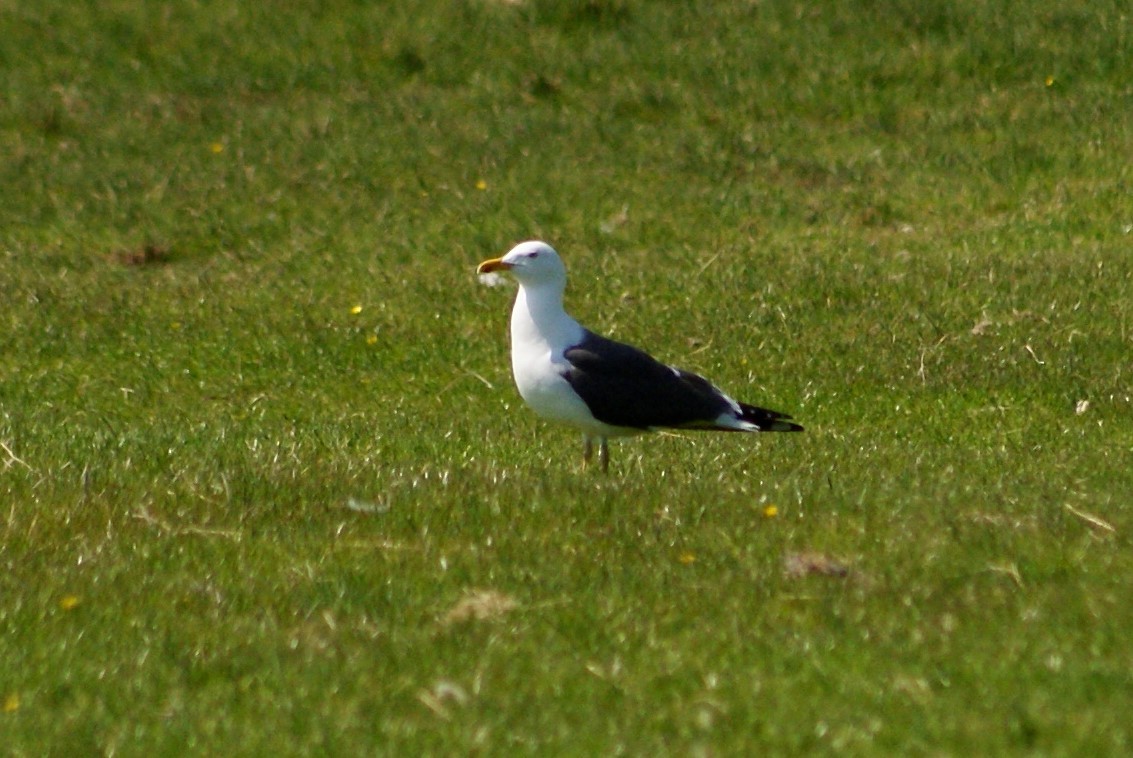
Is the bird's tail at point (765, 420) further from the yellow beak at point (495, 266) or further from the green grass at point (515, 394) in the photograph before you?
the yellow beak at point (495, 266)

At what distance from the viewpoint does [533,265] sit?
8.88 metres

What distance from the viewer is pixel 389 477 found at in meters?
7.96

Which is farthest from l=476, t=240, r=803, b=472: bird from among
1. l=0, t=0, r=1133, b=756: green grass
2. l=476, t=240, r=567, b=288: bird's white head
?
l=0, t=0, r=1133, b=756: green grass

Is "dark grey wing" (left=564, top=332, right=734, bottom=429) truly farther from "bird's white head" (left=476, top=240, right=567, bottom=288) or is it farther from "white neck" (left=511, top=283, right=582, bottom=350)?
"bird's white head" (left=476, top=240, right=567, bottom=288)

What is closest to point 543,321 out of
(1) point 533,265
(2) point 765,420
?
(1) point 533,265

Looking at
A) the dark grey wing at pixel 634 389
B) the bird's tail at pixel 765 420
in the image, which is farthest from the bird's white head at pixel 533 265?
the bird's tail at pixel 765 420

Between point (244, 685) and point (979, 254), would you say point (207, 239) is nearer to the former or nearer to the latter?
point (979, 254)

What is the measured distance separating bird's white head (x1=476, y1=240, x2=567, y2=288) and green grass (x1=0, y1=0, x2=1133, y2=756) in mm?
894

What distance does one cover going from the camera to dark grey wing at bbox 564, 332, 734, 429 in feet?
28.2

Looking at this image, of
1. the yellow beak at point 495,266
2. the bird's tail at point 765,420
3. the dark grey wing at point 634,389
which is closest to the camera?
the dark grey wing at point 634,389

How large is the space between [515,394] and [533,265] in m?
2.77

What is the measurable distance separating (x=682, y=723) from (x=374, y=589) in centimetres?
158

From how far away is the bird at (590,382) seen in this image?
8617 millimetres

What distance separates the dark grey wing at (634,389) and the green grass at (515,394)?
1.18 ft
